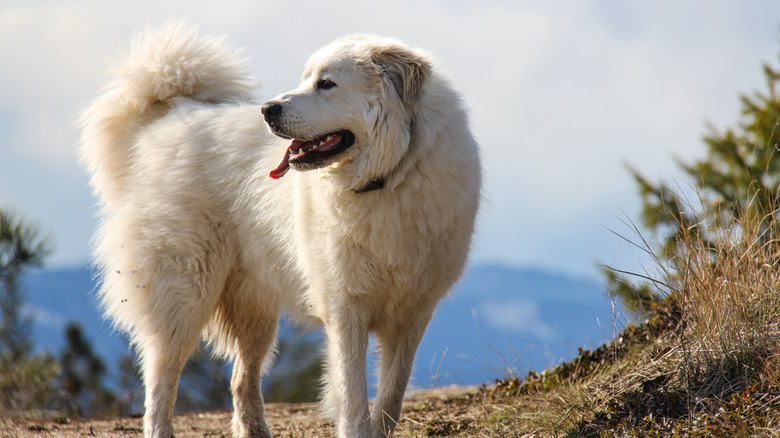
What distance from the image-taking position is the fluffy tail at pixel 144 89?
505cm

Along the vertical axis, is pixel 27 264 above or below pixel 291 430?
above

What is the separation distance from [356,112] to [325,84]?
0.24 m

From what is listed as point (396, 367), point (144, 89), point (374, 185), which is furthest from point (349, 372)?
point (144, 89)

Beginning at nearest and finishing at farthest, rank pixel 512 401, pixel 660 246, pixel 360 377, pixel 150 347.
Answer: pixel 360 377, pixel 660 246, pixel 150 347, pixel 512 401

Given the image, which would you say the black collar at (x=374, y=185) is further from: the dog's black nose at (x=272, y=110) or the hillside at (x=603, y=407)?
the hillside at (x=603, y=407)

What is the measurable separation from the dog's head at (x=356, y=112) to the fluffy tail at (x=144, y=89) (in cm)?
174

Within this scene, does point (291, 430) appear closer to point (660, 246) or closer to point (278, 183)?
point (278, 183)

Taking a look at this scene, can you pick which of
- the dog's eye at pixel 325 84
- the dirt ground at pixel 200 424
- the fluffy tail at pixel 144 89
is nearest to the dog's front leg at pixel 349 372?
the dog's eye at pixel 325 84

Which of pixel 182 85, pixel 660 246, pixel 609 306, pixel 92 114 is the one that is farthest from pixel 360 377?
pixel 92 114

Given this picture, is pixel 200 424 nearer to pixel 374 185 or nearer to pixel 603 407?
pixel 374 185

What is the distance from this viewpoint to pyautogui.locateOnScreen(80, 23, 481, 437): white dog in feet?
12.0

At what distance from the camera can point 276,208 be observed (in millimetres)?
4305

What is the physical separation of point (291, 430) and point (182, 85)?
259 centimetres

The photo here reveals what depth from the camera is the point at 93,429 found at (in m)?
5.56
